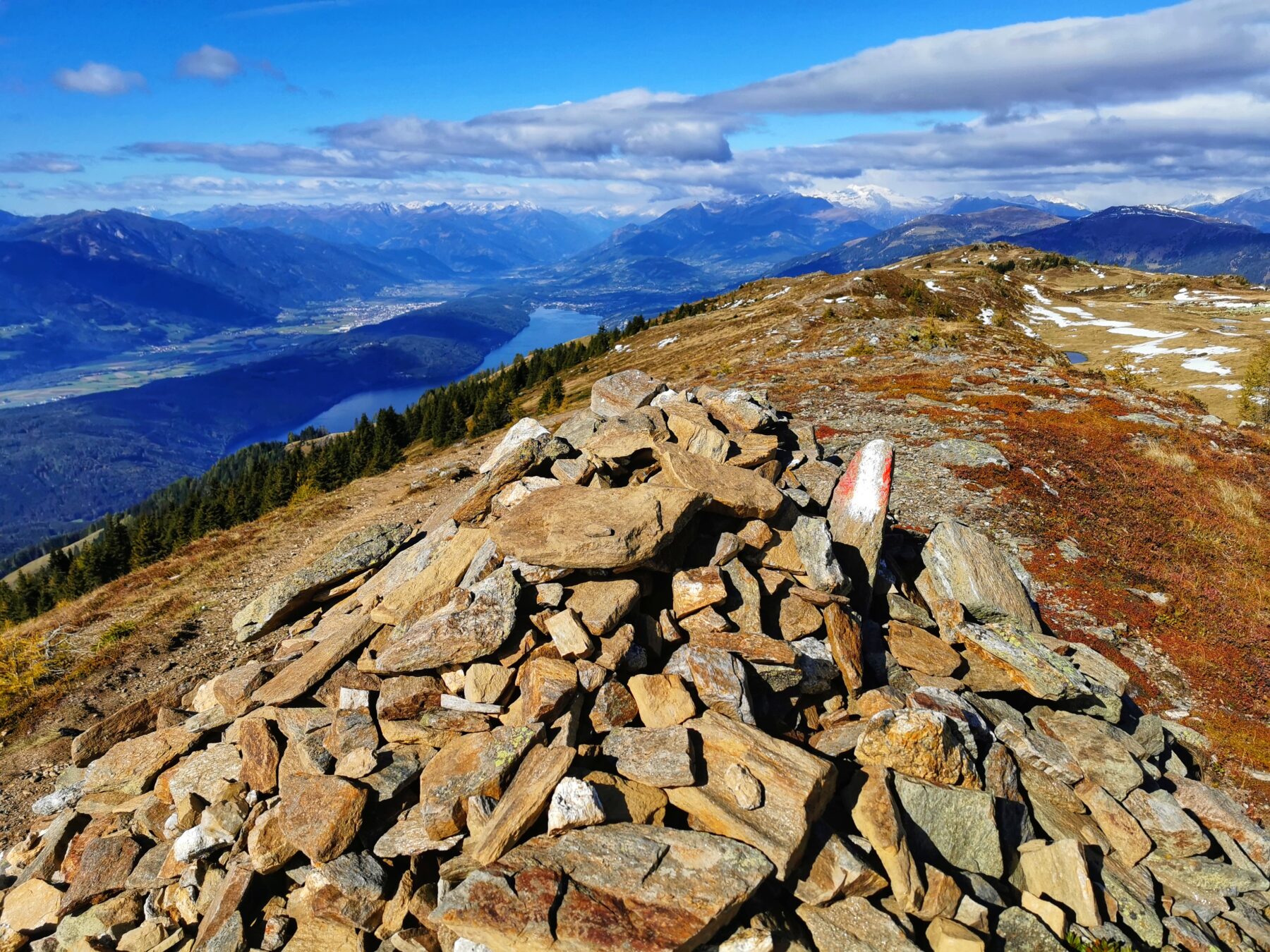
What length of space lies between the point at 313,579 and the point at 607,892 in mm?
13697

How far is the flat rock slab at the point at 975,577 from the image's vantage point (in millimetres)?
16719

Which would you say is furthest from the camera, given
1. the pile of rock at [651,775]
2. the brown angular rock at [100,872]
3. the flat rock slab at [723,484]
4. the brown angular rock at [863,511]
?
the brown angular rock at [863,511]

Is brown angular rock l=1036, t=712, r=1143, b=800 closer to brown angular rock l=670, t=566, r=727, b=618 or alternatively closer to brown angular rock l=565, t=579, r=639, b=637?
brown angular rock l=670, t=566, r=727, b=618

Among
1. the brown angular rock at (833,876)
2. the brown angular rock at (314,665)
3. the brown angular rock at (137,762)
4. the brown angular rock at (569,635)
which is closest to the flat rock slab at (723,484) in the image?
the brown angular rock at (569,635)

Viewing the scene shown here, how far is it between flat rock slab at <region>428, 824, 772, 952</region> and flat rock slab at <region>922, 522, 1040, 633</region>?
10.7 metres

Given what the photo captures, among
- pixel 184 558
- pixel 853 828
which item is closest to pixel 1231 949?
pixel 853 828

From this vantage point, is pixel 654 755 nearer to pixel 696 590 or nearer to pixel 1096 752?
pixel 696 590

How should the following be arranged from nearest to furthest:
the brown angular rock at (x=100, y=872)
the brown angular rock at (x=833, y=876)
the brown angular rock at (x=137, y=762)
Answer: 1. the brown angular rock at (x=833, y=876)
2. the brown angular rock at (x=100, y=872)
3. the brown angular rock at (x=137, y=762)

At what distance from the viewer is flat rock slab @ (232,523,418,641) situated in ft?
60.5

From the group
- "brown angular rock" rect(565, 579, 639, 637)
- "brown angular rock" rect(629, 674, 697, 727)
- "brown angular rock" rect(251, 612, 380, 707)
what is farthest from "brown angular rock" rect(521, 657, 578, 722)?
"brown angular rock" rect(251, 612, 380, 707)

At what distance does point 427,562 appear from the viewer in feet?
53.6

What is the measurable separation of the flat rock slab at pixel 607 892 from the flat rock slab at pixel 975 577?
10704 millimetres

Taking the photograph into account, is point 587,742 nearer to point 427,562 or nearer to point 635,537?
point 635,537

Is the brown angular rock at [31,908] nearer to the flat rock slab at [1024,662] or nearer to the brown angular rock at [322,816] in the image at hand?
the brown angular rock at [322,816]
